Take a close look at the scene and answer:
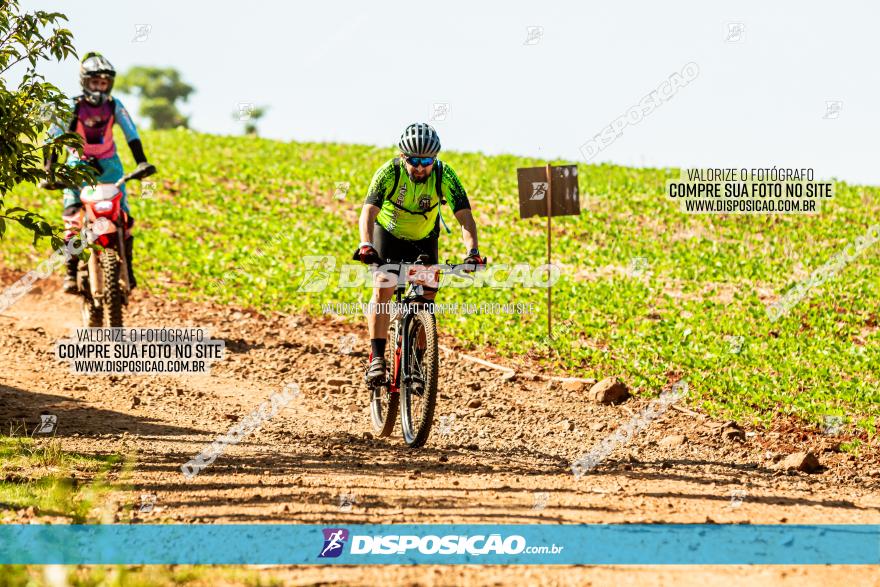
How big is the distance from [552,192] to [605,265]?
578 cm

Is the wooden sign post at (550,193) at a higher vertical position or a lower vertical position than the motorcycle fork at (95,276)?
higher

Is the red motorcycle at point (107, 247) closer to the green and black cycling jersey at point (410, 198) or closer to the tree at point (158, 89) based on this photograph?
the green and black cycling jersey at point (410, 198)

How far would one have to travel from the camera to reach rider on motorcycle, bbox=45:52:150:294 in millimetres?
11133

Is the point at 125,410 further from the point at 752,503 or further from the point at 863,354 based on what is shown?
the point at 863,354

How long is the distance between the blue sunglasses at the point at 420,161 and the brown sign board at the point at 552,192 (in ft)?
19.2

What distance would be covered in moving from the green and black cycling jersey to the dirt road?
201 centimetres

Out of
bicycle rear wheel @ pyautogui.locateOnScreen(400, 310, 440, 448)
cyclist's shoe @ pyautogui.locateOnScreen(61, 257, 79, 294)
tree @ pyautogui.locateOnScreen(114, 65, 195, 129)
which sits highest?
tree @ pyautogui.locateOnScreen(114, 65, 195, 129)

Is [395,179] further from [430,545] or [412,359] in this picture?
[430,545]

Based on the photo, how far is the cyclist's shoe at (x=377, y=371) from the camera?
326 inches

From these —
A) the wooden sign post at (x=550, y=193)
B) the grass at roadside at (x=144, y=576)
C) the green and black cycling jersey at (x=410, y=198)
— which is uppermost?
the wooden sign post at (x=550, y=193)

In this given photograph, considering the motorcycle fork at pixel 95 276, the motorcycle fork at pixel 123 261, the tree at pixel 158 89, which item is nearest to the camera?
the motorcycle fork at pixel 123 261

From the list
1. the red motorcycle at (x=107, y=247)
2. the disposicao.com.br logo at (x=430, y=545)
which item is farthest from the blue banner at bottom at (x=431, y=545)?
the red motorcycle at (x=107, y=247)

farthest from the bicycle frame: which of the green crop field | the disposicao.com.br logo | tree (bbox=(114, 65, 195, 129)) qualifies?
tree (bbox=(114, 65, 195, 129))

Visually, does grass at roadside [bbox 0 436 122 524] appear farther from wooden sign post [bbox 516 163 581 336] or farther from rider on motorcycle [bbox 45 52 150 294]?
wooden sign post [bbox 516 163 581 336]
